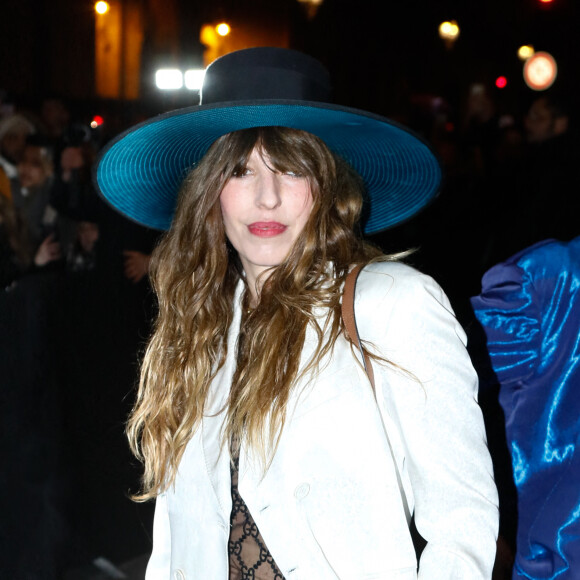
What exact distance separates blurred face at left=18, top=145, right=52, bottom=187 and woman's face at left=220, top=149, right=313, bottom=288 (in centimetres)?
111

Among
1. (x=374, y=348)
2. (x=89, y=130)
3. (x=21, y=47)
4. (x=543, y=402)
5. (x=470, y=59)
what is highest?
(x=470, y=59)

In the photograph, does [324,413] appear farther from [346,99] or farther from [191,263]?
[346,99]

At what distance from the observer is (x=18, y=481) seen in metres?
2.66

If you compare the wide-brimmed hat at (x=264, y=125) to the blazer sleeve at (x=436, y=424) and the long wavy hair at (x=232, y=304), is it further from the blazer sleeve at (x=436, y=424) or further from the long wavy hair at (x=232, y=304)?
the blazer sleeve at (x=436, y=424)

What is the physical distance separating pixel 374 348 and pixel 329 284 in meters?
0.26

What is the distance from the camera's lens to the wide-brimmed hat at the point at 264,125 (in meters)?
1.66

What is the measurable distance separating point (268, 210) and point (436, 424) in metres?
0.63

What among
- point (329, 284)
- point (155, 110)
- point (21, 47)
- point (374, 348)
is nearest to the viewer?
point (374, 348)

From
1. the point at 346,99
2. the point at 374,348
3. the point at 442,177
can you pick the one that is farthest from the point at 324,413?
the point at 346,99

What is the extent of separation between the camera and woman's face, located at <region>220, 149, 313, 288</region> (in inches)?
66.4

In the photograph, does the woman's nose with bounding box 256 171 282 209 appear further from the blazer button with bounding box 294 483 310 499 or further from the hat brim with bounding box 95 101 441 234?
the blazer button with bounding box 294 483 310 499

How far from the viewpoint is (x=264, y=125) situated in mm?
1720

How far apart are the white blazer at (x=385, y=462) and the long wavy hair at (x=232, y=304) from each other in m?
0.07

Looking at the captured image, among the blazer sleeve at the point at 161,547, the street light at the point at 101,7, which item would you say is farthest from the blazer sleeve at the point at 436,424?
the street light at the point at 101,7
